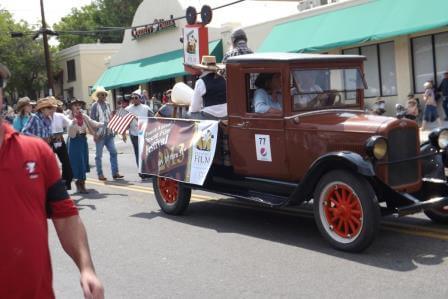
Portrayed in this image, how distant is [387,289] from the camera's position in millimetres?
4867

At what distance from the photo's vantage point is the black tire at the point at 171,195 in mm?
8140

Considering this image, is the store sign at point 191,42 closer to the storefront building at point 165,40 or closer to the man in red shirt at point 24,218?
the storefront building at point 165,40

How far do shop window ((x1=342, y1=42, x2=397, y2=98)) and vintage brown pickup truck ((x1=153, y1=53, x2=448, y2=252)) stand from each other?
45.0 ft

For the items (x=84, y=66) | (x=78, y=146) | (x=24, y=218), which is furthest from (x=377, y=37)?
(x=84, y=66)

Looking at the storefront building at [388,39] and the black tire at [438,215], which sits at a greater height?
the storefront building at [388,39]

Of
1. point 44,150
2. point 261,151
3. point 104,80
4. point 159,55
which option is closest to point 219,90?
point 261,151

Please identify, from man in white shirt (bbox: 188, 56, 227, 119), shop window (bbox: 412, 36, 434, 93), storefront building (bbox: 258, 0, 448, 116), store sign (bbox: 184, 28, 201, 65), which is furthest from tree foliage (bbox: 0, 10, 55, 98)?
man in white shirt (bbox: 188, 56, 227, 119)

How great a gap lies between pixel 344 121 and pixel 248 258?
1714 millimetres

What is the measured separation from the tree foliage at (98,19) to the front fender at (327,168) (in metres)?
51.4

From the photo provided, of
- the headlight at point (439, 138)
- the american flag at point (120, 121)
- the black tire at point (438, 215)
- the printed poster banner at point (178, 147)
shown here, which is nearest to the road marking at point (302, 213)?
the black tire at point (438, 215)

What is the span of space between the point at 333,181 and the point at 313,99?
4.03 ft

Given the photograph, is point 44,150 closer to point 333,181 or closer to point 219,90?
point 333,181

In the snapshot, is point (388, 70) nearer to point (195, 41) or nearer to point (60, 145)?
point (195, 41)

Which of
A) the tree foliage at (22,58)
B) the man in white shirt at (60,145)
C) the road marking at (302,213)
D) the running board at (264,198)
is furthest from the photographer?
the tree foliage at (22,58)
